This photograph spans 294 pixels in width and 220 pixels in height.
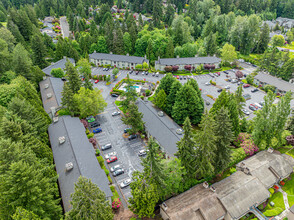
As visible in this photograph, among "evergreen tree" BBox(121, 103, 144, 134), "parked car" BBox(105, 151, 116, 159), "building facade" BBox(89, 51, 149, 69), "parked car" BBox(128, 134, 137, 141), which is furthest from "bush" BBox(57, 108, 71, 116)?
"building facade" BBox(89, 51, 149, 69)

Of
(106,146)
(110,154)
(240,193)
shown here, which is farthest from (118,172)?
(240,193)

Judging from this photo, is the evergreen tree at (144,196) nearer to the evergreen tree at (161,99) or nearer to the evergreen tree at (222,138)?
the evergreen tree at (222,138)

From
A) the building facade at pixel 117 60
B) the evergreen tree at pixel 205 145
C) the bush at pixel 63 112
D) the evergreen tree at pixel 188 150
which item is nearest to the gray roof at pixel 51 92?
the bush at pixel 63 112

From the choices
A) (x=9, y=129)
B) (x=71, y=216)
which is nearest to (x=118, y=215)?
(x=71, y=216)

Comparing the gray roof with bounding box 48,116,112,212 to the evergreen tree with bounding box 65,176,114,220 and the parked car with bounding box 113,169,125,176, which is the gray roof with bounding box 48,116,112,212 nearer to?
the parked car with bounding box 113,169,125,176

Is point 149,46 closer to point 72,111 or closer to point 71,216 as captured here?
point 72,111

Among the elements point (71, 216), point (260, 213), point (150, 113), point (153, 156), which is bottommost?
point (260, 213)
